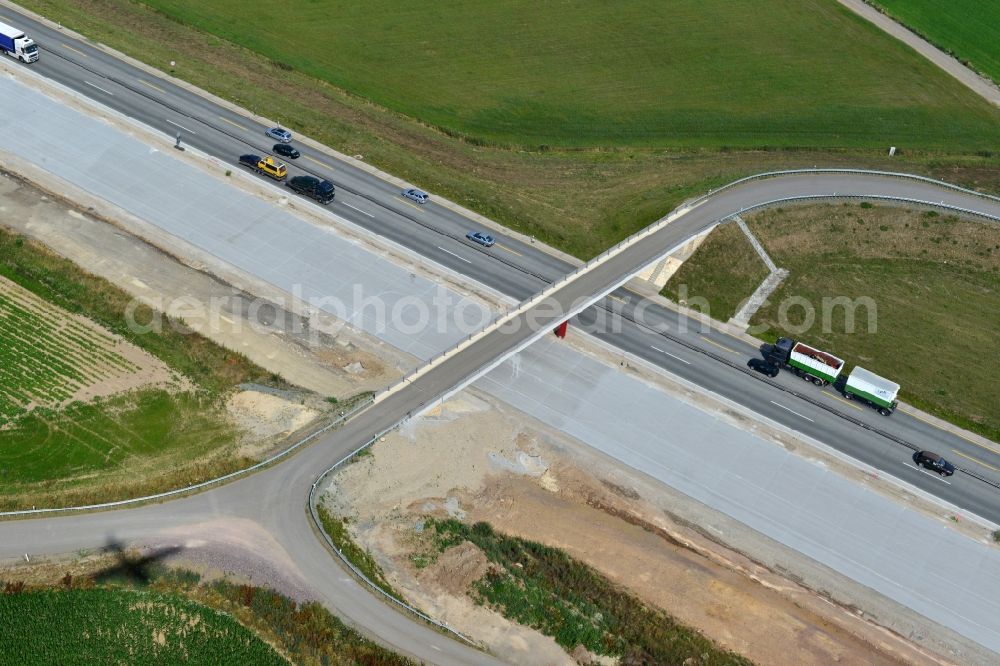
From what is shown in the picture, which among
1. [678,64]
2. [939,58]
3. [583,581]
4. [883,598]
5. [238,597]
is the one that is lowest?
[238,597]

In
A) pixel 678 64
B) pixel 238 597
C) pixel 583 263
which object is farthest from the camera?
pixel 678 64

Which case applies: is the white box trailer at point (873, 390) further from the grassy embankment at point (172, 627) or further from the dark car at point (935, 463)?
the grassy embankment at point (172, 627)

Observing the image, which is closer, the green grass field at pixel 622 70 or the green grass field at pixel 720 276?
the green grass field at pixel 720 276

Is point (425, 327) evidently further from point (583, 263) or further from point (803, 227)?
point (803, 227)

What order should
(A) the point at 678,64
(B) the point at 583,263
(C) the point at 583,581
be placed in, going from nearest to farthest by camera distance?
(C) the point at 583,581, (B) the point at 583,263, (A) the point at 678,64

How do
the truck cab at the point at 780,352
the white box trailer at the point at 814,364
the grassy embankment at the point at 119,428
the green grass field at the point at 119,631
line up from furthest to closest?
the truck cab at the point at 780,352, the white box trailer at the point at 814,364, the grassy embankment at the point at 119,428, the green grass field at the point at 119,631

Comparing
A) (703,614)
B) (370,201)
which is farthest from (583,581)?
(370,201)

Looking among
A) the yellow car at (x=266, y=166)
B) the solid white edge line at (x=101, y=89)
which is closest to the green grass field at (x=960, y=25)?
the yellow car at (x=266, y=166)
